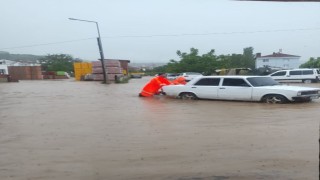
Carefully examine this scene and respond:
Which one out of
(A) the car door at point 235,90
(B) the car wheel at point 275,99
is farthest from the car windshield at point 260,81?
(B) the car wheel at point 275,99

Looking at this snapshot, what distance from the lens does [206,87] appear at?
16.5 metres

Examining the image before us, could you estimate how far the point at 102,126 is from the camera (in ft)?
33.3

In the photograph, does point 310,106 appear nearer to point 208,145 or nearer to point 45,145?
point 208,145

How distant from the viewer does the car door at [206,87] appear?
53.2 feet

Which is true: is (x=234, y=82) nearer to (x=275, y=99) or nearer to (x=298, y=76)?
(x=275, y=99)

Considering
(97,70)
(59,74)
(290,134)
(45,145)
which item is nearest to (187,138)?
(290,134)

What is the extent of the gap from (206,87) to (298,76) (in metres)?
18.2

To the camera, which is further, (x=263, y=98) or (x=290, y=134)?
(x=263, y=98)

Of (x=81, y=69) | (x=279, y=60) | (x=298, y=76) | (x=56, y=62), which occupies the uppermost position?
(x=56, y=62)

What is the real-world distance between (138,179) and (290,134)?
4.34 m

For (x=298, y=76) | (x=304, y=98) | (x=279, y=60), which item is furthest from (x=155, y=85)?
(x=279, y=60)

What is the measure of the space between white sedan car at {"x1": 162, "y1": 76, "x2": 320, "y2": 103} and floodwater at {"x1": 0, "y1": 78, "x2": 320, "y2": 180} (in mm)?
1332

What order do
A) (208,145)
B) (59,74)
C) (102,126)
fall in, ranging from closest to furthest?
1. (208,145)
2. (102,126)
3. (59,74)

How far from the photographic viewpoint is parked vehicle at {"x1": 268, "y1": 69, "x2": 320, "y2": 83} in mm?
32000
